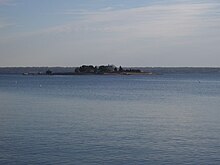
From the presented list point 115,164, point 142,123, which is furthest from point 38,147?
point 142,123

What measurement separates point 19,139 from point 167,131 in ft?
25.3

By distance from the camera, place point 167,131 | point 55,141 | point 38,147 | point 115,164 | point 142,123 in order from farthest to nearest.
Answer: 1. point 142,123
2. point 167,131
3. point 55,141
4. point 38,147
5. point 115,164

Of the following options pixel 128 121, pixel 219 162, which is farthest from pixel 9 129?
pixel 219 162

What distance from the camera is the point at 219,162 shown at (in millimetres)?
17109

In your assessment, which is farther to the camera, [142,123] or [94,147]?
[142,123]

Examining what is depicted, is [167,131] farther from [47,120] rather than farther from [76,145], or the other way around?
[47,120]

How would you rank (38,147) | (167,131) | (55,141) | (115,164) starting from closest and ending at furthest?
1. (115,164)
2. (38,147)
3. (55,141)
4. (167,131)

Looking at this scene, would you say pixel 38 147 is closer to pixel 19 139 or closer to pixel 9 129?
pixel 19 139

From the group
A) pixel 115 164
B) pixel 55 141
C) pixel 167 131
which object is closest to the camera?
pixel 115 164

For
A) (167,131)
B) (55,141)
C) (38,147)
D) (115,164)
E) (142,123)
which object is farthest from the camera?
(142,123)

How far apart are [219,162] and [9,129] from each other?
473 inches

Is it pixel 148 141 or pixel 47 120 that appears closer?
pixel 148 141

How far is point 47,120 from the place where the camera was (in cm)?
2852

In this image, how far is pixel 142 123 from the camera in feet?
88.5
